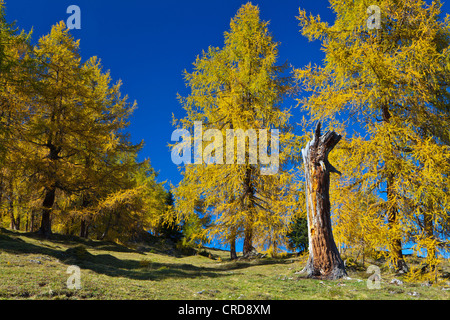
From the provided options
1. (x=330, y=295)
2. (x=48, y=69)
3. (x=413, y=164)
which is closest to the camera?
(x=330, y=295)

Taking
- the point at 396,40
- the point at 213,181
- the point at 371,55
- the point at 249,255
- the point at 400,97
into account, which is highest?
the point at 396,40

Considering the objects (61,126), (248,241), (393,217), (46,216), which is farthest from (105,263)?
(393,217)

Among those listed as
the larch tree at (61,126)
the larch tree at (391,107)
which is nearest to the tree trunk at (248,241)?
the larch tree at (391,107)

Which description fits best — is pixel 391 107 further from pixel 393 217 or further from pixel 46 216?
pixel 46 216

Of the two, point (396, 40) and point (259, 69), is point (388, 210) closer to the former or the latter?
point (396, 40)

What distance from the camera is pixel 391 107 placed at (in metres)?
11.3

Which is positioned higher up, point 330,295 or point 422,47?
point 422,47

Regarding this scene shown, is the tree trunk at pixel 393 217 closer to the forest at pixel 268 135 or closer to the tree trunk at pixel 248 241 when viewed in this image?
the forest at pixel 268 135

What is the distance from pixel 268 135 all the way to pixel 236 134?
1.58 m

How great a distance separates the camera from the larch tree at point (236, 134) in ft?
49.4

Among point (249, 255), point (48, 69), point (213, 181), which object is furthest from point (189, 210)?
point (48, 69)

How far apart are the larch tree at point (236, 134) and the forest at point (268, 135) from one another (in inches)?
2.8

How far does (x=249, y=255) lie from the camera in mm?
16203

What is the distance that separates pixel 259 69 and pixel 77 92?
10.9 metres
